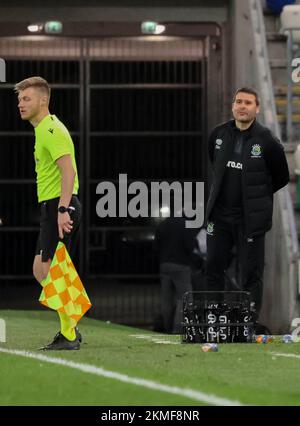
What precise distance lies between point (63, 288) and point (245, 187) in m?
2.19

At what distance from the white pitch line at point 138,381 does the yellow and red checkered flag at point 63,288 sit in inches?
15.4

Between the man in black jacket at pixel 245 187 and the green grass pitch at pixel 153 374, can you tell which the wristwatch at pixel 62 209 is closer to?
the green grass pitch at pixel 153 374

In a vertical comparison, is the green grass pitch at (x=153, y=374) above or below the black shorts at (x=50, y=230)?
below

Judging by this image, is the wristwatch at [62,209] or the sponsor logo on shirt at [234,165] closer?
the wristwatch at [62,209]

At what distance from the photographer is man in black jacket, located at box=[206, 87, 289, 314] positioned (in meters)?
11.3

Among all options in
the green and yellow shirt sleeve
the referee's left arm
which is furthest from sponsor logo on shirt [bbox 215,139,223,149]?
the referee's left arm

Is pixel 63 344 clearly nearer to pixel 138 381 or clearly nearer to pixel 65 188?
pixel 65 188

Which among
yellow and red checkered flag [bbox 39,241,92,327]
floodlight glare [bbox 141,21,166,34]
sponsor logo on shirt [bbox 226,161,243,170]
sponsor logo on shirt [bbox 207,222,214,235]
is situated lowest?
yellow and red checkered flag [bbox 39,241,92,327]

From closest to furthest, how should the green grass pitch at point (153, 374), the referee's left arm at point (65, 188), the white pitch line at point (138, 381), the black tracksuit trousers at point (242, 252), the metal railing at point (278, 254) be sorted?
the white pitch line at point (138, 381)
the green grass pitch at point (153, 374)
the referee's left arm at point (65, 188)
the black tracksuit trousers at point (242, 252)
the metal railing at point (278, 254)

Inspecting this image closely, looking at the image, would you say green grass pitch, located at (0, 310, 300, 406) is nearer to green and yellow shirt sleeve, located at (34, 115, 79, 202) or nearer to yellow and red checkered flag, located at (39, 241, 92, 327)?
yellow and red checkered flag, located at (39, 241, 92, 327)

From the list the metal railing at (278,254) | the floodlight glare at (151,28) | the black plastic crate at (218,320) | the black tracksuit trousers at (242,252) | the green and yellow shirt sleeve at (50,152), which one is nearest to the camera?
the green and yellow shirt sleeve at (50,152)

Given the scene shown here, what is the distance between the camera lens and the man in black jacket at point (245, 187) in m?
11.3

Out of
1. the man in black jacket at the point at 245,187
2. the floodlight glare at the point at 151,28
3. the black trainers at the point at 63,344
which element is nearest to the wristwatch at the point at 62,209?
the black trainers at the point at 63,344

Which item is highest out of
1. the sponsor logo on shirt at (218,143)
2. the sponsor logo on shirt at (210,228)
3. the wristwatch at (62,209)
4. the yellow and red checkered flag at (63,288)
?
the sponsor logo on shirt at (218,143)
